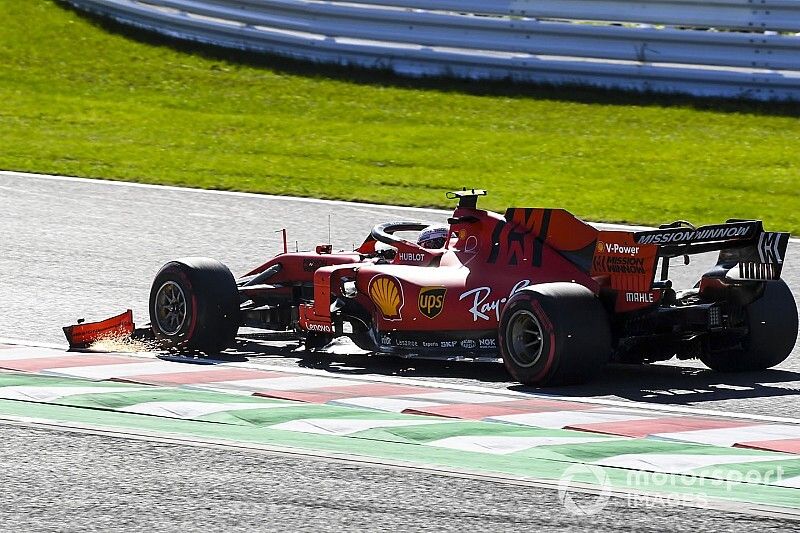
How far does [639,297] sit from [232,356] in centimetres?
276

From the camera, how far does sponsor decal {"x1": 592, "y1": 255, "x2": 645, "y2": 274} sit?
8398mm

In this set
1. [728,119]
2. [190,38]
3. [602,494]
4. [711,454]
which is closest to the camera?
[602,494]

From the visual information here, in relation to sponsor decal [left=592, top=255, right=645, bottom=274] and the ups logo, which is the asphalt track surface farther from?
sponsor decal [left=592, top=255, right=645, bottom=274]

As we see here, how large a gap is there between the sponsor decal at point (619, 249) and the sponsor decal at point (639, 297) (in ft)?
0.77

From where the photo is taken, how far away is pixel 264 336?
32.8ft

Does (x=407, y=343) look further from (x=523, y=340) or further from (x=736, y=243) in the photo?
(x=736, y=243)

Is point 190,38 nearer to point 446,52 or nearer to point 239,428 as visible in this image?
point 446,52

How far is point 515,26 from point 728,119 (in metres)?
2.91

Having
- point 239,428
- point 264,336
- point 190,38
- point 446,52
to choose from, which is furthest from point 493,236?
point 190,38

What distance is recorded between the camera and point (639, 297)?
8414 millimetres

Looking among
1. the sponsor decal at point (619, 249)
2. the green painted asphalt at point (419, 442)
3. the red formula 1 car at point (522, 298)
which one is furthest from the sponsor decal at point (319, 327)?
the sponsor decal at point (619, 249)

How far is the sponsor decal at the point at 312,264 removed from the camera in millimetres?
9922

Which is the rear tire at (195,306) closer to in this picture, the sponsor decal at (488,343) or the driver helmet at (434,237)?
the driver helmet at (434,237)

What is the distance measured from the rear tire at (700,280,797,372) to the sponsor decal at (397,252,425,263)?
1.90m
